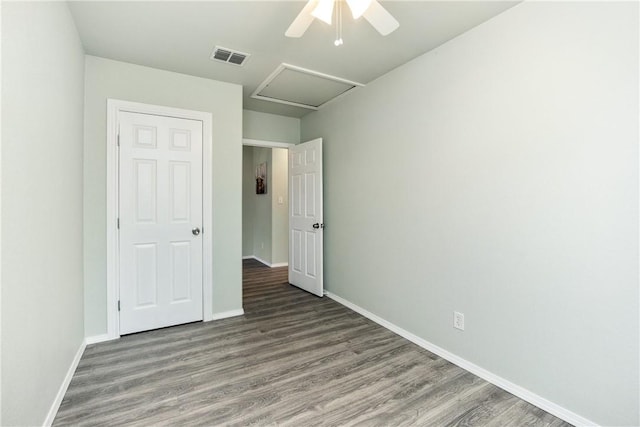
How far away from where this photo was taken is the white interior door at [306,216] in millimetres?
3768

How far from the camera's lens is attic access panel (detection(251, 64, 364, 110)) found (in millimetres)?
2902

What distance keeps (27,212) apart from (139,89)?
1.82m

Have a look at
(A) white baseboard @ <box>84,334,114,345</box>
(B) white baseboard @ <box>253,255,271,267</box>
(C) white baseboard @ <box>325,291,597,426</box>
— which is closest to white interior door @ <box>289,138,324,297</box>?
(C) white baseboard @ <box>325,291,597,426</box>

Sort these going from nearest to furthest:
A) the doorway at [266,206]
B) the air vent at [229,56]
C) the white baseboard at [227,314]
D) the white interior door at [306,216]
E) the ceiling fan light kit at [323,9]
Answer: the ceiling fan light kit at [323,9] → the air vent at [229,56] → the white baseboard at [227,314] → the white interior door at [306,216] → the doorway at [266,206]

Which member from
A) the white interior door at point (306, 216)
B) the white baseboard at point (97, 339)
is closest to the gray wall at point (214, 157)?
the white baseboard at point (97, 339)

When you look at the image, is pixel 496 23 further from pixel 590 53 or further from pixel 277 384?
pixel 277 384

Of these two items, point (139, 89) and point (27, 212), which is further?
point (139, 89)

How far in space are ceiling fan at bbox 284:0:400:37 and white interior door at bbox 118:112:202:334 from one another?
172 cm

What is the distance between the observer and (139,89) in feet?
8.99

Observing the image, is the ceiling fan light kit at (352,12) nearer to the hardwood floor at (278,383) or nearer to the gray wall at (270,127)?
the hardwood floor at (278,383)

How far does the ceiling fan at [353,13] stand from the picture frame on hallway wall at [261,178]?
4.17 metres

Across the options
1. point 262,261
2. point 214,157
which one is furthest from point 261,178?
point 214,157

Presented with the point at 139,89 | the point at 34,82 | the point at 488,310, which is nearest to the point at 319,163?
the point at 139,89

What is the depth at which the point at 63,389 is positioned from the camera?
1863mm
